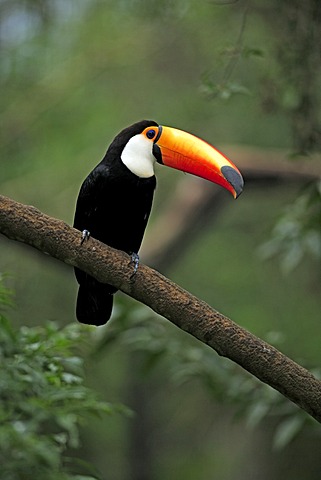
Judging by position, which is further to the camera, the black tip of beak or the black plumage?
the black plumage

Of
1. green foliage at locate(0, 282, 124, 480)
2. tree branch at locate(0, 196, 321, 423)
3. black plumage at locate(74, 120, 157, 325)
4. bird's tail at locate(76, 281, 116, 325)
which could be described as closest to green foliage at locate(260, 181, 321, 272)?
black plumage at locate(74, 120, 157, 325)

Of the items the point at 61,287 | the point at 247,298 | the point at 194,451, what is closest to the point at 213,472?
the point at 194,451

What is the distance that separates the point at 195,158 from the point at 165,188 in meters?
3.95

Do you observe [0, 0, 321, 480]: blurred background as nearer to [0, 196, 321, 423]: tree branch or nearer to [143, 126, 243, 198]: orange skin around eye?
[143, 126, 243, 198]: orange skin around eye

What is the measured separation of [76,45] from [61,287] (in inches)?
68.2

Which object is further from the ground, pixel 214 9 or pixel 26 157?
pixel 214 9

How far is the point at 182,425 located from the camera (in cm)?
772

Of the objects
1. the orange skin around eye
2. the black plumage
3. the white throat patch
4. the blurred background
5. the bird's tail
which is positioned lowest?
the blurred background

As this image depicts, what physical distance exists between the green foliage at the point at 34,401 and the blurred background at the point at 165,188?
188cm

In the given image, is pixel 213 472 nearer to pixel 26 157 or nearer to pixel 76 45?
pixel 26 157

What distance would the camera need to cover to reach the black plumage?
9.73 feet

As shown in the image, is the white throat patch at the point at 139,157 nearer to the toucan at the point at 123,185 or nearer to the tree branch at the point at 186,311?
the toucan at the point at 123,185

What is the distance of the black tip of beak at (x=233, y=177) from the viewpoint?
8.92 ft

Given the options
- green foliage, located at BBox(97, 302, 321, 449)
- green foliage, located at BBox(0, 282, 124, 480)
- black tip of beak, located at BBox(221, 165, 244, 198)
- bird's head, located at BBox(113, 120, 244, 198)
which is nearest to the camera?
green foliage, located at BBox(0, 282, 124, 480)
